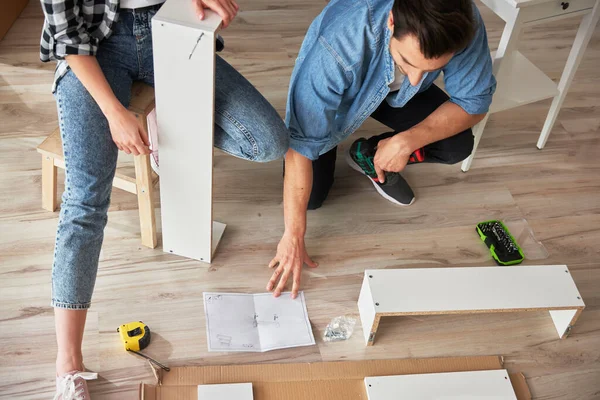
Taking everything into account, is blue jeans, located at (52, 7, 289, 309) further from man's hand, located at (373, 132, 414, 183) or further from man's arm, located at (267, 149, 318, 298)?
man's hand, located at (373, 132, 414, 183)

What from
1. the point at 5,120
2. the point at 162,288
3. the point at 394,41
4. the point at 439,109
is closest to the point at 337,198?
the point at 439,109

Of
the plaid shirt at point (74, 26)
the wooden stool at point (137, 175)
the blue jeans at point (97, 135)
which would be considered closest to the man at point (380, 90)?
the blue jeans at point (97, 135)

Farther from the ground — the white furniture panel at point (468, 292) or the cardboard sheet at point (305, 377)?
the white furniture panel at point (468, 292)

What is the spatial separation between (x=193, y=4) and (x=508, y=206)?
1.20 meters

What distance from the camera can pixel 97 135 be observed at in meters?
1.46

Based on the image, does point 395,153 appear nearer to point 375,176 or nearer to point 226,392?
point 375,176

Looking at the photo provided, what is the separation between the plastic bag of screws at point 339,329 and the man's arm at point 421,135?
15.2 inches

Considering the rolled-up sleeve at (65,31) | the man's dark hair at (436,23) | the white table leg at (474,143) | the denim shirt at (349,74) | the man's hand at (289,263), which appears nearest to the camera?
the man's dark hair at (436,23)

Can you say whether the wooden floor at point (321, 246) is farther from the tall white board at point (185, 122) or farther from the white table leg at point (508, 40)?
the white table leg at point (508, 40)

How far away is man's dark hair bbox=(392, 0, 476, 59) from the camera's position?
1.27 meters

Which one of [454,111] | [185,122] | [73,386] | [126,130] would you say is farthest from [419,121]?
[73,386]

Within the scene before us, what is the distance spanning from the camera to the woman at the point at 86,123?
1423 mm

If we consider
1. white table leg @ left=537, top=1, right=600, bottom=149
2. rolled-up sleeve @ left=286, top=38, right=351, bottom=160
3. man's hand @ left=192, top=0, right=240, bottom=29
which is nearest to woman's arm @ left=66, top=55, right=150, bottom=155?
man's hand @ left=192, top=0, right=240, bottom=29

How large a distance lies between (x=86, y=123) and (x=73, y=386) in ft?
1.88
